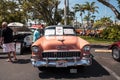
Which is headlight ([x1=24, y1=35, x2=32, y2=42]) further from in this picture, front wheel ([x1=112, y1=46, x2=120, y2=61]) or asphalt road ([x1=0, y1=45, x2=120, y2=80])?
front wheel ([x1=112, y1=46, x2=120, y2=61])

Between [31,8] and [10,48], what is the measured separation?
2407 centimetres

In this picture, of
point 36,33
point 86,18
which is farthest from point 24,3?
point 86,18

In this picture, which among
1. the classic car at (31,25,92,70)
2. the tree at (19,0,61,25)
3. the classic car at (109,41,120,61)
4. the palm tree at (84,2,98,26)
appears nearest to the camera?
the classic car at (31,25,92,70)

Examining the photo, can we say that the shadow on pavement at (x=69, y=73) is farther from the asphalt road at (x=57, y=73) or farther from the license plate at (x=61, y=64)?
the license plate at (x=61, y=64)

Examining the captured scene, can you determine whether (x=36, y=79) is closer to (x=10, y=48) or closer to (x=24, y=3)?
(x=10, y=48)

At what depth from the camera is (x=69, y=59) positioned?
30.3ft

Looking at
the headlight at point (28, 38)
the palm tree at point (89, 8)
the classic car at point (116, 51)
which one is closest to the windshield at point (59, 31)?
the classic car at point (116, 51)

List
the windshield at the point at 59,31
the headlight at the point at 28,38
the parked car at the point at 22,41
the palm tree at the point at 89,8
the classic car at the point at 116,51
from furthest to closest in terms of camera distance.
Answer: the palm tree at the point at 89,8, the headlight at the point at 28,38, the parked car at the point at 22,41, the classic car at the point at 116,51, the windshield at the point at 59,31

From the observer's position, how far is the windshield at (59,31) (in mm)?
11086

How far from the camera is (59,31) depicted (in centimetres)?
1121

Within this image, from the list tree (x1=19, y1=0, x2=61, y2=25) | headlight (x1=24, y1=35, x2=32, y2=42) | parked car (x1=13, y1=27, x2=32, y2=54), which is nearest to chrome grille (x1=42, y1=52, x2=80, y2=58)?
parked car (x1=13, y1=27, x2=32, y2=54)

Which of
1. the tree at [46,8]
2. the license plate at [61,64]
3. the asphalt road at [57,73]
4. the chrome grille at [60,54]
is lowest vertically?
the asphalt road at [57,73]

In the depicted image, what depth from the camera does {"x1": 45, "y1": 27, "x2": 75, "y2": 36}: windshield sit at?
36.4ft

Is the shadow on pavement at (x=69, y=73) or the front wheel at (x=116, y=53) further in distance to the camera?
the front wheel at (x=116, y=53)
